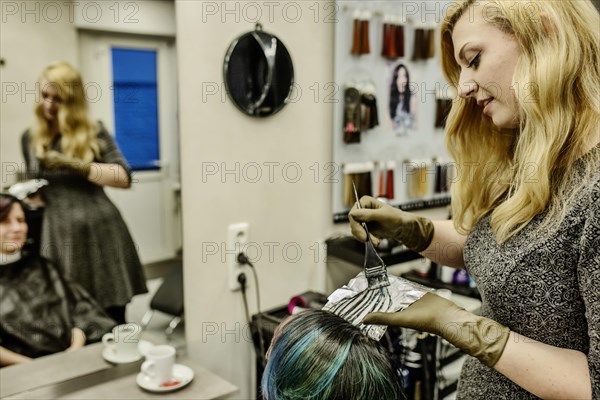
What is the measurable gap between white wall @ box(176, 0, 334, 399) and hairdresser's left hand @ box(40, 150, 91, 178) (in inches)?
12.9

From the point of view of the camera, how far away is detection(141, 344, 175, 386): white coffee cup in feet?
5.23

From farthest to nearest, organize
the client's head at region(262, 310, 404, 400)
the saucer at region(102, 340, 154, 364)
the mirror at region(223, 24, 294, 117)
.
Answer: the mirror at region(223, 24, 294, 117)
the saucer at region(102, 340, 154, 364)
the client's head at region(262, 310, 404, 400)

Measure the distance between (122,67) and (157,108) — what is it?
0.17 meters

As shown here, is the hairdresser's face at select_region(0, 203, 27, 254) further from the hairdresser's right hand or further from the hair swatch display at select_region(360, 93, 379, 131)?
the hair swatch display at select_region(360, 93, 379, 131)

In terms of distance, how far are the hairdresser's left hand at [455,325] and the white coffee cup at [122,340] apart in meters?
0.92

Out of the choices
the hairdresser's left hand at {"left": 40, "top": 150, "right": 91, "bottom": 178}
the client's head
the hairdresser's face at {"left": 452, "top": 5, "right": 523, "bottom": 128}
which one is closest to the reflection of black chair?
the hairdresser's left hand at {"left": 40, "top": 150, "right": 91, "bottom": 178}

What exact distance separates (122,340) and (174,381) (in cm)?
22

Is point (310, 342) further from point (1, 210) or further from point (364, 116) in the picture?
point (364, 116)

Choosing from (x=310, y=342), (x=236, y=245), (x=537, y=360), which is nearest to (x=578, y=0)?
(x=537, y=360)

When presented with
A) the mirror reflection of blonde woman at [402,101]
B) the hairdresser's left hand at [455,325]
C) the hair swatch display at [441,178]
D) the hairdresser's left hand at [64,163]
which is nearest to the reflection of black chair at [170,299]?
the hairdresser's left hand at [64,163]

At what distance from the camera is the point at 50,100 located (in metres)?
1.48

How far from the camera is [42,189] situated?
150 centimetres

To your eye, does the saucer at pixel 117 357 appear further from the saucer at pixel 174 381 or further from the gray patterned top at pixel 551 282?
the gray patterned top at pixel 551 282

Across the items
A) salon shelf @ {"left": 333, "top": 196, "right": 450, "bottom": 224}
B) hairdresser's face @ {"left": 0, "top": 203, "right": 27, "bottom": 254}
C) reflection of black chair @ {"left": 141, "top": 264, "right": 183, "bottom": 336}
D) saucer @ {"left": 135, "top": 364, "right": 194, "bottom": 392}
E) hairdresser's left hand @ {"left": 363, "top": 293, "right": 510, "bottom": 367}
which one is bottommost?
saucer @ {"left": 135, "top": 364, "right": 194, "bottom": 392}
